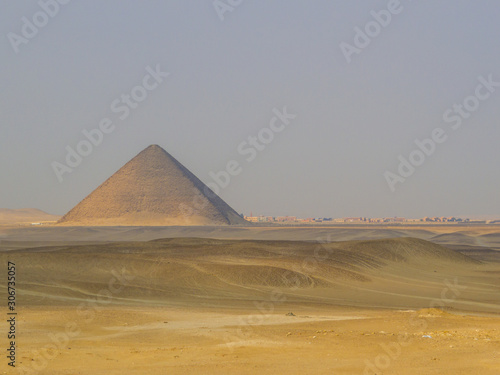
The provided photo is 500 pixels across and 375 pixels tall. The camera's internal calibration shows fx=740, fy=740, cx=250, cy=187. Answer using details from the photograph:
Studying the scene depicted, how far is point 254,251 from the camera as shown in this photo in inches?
1334

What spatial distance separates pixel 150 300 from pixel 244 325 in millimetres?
6153

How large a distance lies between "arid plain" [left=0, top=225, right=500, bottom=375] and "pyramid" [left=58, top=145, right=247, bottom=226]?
92005 mm

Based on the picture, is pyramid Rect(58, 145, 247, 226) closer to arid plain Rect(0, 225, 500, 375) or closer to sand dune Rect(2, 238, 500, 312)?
sand dune Rect(2, 238, 500, 312)

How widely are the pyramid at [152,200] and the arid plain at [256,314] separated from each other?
92005 millimetres

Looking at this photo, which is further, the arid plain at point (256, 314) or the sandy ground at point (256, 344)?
the arid plain at point (256, 314)

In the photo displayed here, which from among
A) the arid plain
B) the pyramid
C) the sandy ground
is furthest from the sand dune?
the pyramid

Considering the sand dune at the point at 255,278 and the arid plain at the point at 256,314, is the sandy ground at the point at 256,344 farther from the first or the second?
the sand dune at the point at 255,278

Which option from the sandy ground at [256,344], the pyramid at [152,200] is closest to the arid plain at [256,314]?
the sandy ground at [256,344]

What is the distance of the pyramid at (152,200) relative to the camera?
125250mm

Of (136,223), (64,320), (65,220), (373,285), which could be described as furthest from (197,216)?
(64,320)

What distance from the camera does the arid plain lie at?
9445 millimetres

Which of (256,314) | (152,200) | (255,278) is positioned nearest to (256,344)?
(256,314)

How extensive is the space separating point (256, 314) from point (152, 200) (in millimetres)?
116998

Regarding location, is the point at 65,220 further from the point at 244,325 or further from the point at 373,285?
the point at 244,325
